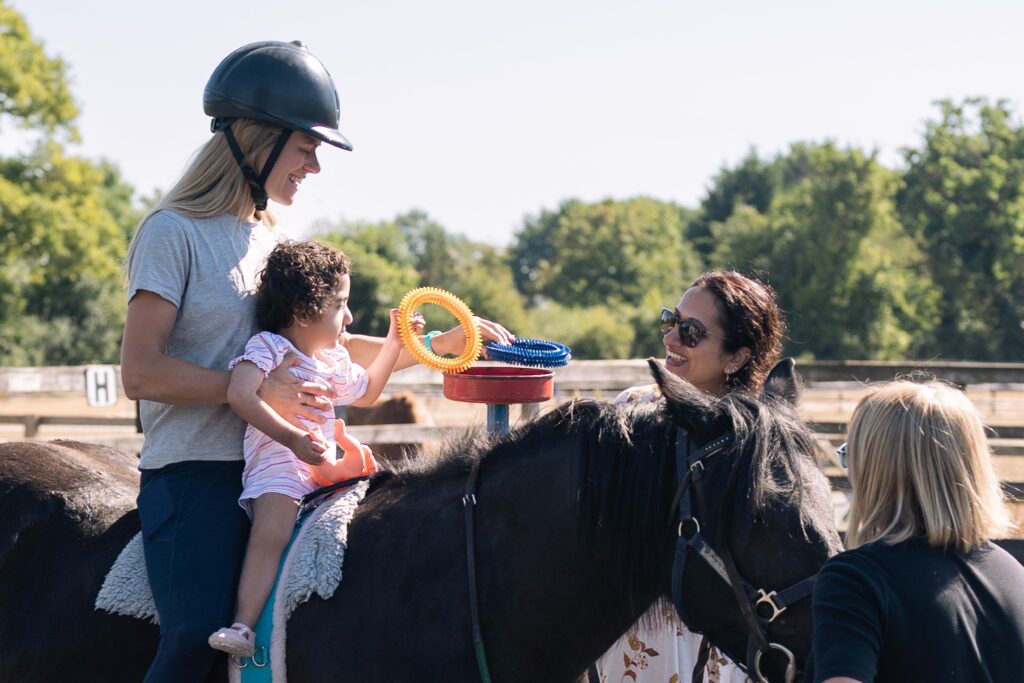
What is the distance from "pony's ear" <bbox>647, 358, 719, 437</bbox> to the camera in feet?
7.52

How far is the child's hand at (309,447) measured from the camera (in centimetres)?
252

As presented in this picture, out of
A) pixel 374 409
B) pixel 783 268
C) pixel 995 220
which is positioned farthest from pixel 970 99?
A: pixel 374 409

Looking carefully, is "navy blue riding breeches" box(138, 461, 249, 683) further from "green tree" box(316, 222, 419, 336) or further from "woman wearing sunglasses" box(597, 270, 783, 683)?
"green tree" box(316, 222, 419, 336)

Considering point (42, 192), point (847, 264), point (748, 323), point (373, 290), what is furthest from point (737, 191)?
point (748, 323)

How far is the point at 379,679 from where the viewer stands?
7.84 ft

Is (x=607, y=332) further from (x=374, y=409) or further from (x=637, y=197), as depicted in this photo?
(x=637, y=197)

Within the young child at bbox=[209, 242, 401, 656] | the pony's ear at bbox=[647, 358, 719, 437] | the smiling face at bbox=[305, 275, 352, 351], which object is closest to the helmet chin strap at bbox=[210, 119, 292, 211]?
the young child at bbox=[209, 242, 401, 656]

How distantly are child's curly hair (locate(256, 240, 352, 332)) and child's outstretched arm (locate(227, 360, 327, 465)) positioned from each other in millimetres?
161

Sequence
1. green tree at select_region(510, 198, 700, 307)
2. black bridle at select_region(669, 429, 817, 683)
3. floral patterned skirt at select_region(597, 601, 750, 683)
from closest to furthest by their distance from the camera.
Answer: black bridle at select_region(669, 429, 817, 683) < floral patterned skirt at select_region(597, 601, 750, 683) < green tree at select_region(510, 198, 700, 307)

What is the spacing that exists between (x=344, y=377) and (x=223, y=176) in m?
0.64

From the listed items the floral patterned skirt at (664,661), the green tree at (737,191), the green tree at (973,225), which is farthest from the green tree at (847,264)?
the floral patterned skirt at (664,661)

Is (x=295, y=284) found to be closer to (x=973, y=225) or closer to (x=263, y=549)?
(x=263, y=549)

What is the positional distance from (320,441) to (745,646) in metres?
1.15

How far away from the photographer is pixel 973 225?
121 ft
